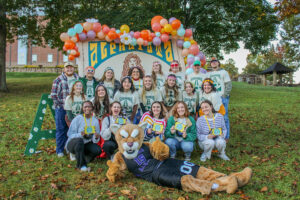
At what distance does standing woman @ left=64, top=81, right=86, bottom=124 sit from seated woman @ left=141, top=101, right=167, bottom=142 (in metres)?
1.25

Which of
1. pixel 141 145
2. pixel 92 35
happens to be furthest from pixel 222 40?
pixel 141 145

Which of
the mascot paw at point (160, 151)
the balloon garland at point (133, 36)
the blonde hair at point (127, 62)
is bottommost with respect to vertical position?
the mascot paw at point (160, 151)

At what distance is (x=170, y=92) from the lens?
17.6ft

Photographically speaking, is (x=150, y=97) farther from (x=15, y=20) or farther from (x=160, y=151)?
(x=15, y=20)

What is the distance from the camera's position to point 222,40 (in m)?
17.1

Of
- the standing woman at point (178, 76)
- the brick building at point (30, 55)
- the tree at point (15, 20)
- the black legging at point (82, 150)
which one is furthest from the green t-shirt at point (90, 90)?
the brick building at point (30, 55)

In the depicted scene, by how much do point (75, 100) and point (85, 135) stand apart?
706mm

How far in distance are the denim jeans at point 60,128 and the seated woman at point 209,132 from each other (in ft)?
8.59

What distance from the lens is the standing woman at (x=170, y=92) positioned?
5.30 meters

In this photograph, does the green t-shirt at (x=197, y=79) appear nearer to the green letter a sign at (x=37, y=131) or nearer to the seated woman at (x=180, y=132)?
the seated woman at (x=180, y=132)

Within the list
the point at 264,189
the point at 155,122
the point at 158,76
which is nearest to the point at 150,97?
the point at 155,122

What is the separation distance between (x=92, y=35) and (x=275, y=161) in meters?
5.27

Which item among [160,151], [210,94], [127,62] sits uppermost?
[127,62]

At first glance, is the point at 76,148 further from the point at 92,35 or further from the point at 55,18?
the point at 55,18
